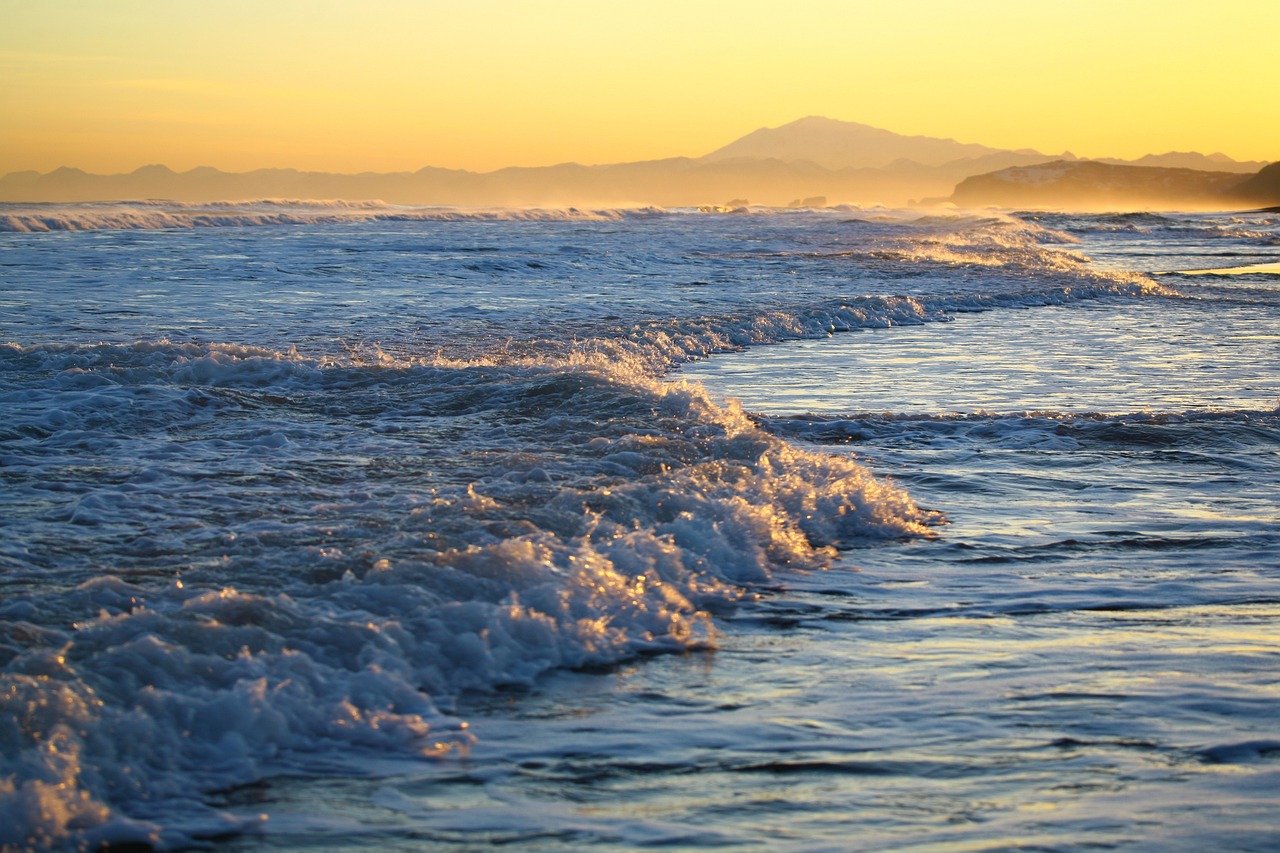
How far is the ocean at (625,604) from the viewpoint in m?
3.24

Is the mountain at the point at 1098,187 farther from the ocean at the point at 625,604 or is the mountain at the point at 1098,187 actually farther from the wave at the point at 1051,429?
the ocean at the point at 625,604

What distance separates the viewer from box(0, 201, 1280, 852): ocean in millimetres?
3236

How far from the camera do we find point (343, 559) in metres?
4.89

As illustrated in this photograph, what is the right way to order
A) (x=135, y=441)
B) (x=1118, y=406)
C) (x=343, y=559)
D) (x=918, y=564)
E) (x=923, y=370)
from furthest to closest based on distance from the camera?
1. (x=923, y=370)
2. (x=1118, y=406)
3. (x=135, y=441)
4. (x=918, y=564)
5. (x=343, y=559)

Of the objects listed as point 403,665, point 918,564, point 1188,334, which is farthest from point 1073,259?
point 403,665

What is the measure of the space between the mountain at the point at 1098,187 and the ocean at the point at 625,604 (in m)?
151

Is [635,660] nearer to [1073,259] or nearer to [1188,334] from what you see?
[1188,334]

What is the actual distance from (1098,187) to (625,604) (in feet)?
583

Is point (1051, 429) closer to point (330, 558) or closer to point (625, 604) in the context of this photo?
point (625, 604)

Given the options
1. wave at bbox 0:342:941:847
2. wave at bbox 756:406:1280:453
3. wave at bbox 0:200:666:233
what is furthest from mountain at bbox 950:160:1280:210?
wave at bbox 0:342:941:847

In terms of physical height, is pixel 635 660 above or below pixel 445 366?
below

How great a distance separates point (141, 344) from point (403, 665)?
7.87 metres

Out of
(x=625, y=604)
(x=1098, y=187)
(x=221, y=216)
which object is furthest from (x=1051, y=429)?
(x=1098, y=187)

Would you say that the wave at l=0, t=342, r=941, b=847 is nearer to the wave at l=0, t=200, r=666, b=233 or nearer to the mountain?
the wave at l=0, t=200, r=666, b=233
